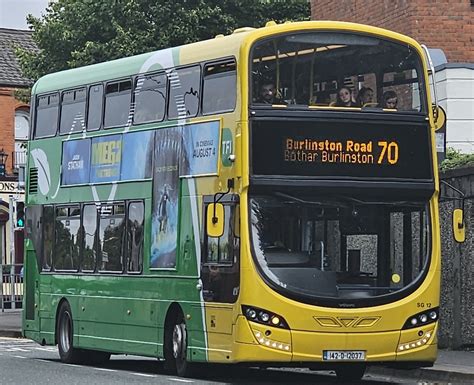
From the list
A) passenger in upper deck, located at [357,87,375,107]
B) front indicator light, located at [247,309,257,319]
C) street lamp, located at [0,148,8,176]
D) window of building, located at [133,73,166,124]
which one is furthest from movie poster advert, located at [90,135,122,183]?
street lamp, located at [0,148,8,176]

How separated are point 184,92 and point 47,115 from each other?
5.39 m

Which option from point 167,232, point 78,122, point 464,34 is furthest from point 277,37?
point 464,34

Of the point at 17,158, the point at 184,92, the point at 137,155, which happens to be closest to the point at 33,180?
the point at 137,155

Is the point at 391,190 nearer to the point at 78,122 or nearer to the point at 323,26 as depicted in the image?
the point at 323,26

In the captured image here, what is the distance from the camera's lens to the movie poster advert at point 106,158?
68.5 ft

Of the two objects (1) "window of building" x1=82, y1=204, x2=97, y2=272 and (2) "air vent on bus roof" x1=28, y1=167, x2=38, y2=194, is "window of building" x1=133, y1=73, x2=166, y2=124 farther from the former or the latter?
(2) "air vent on bus roof" x1=28, y1=167, x2=38, y2=194

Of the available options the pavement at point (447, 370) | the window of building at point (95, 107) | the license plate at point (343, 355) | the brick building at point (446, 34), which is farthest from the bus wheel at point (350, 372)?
the brick building at point (446, 34)

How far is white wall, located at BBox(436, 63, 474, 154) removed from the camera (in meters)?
26.3

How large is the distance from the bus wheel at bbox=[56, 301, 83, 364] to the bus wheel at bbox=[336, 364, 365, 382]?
5.47 metres

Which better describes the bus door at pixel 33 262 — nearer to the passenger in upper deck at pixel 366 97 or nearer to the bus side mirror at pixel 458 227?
the passenger in upper deck at pixel 366 97

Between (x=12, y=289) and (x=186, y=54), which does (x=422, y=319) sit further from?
(x=12, y=289)

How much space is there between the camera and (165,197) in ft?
63.3

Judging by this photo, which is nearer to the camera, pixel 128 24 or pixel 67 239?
pixel 67 239

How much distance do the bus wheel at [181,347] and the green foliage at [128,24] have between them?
20810 mm
